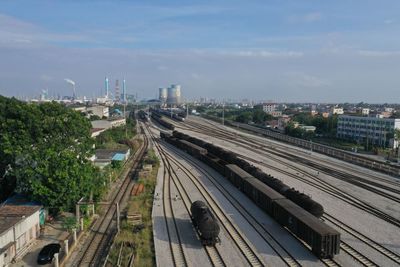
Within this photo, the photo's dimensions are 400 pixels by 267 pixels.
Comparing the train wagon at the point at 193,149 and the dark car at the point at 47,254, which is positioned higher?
the train wagon at the point at 193,149

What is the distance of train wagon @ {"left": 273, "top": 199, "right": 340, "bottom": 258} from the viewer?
18.9 meters

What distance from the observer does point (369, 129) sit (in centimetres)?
8181

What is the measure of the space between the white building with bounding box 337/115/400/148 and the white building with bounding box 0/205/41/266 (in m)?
63.9

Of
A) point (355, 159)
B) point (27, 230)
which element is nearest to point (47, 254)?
point (27, 230)

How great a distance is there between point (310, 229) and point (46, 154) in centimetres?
1818

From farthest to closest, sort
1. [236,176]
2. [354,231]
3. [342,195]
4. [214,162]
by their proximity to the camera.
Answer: [214,162] → [236,176] → [342,195] → [354,231]

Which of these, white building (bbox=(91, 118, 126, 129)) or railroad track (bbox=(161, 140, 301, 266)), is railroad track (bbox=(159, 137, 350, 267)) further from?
white building (bbox=(91, 118, 126, 129))

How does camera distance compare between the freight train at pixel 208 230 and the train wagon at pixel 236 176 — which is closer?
the freight train at pixel 208 230

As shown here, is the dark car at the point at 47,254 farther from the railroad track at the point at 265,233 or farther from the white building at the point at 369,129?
the white building at the point at 369,129

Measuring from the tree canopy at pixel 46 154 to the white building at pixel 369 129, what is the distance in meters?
58.5

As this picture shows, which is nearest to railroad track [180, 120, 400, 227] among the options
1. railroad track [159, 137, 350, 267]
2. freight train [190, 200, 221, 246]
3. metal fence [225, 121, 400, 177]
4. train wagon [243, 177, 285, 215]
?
train wagon [243, 177, 285, 215]

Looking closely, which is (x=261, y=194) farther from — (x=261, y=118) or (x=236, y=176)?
(x=261, y=118)

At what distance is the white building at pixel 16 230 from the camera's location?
64.7 feet

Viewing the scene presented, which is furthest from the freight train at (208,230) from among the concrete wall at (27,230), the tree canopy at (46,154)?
the concrete wall at (27,230)
